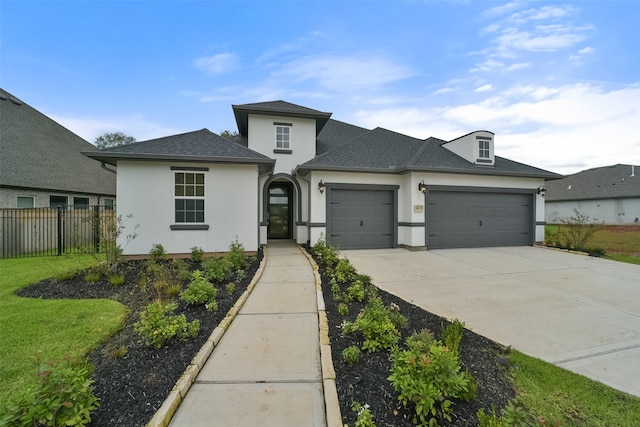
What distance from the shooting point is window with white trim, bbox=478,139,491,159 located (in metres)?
11.1

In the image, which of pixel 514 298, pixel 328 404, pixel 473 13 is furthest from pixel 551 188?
pixel 328 404

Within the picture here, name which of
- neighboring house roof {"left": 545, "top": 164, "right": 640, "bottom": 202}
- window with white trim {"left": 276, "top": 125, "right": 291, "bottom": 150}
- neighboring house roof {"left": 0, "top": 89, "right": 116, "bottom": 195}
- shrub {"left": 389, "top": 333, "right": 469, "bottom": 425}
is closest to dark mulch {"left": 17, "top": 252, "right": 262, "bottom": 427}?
shrub {"left": 389, "top": 333, "right": 469, "bottom": 425}

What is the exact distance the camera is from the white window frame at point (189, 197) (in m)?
8.15

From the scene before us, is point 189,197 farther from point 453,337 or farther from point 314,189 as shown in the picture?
point 453,337

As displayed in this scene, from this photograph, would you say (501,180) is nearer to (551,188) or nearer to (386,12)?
(386,12)

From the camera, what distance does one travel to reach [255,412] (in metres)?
2.19

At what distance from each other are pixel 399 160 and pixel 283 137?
16.1ft

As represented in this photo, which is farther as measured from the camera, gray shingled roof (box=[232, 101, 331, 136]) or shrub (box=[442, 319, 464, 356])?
gray shingled roof (box=[232, 101, 331, 136])

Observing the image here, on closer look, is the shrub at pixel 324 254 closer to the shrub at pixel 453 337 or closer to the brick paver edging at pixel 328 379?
the brick paver edging at pixel 328 379

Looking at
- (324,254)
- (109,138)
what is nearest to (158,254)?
(324,254)

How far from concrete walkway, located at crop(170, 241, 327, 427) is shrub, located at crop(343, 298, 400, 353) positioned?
1.86 feet

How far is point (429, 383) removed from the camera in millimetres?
2115

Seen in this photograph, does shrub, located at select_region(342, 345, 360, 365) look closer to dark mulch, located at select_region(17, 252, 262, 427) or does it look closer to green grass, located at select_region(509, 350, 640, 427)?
green grass, located at select_region(509, 350, 640, 427)

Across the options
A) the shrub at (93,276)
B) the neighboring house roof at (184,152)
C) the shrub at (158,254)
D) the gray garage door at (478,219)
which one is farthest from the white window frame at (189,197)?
the gray garage door at (478,219)
